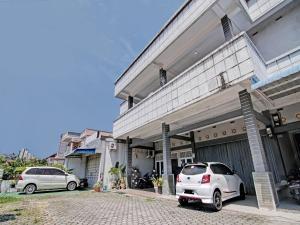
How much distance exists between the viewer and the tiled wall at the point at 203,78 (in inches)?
264

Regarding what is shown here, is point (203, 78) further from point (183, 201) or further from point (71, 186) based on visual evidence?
point (71, 186)

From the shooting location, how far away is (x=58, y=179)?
13.4 m

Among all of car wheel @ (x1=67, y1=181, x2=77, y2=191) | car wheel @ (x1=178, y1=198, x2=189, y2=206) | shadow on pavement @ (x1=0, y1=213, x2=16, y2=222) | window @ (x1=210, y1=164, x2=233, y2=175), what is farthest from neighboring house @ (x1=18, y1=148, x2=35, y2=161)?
window @ (x1=210, y1=164, x2=233, y2=175)

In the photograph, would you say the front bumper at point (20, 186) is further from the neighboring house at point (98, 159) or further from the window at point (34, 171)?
the neighboring house at point (98, 159)

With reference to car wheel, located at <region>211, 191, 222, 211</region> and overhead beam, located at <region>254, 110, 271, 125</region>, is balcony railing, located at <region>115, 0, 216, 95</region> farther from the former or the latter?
car wheel, located at <region>211, 191, 222, 211</region>

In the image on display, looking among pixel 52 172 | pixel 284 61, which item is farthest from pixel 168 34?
pixel 52 172

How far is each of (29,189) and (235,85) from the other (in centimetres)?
1409

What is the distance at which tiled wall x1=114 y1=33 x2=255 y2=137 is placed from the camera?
22.0 ft

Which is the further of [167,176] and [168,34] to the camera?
[168,34]

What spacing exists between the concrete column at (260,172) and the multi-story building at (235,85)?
28 millimetres

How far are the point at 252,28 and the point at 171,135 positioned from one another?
23.2 ft

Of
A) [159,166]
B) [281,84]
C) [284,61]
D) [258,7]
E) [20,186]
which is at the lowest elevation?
[20,186]

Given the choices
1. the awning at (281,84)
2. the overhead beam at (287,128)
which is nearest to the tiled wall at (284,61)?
the awning at (281,84)

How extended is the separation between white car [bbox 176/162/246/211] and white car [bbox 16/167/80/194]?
405 inches
